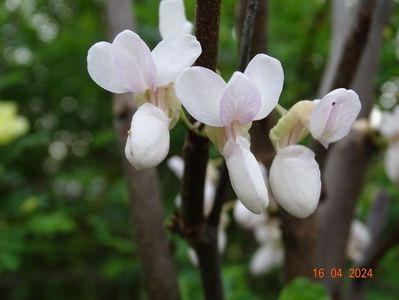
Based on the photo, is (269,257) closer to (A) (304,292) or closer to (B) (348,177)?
(B) (348,177)

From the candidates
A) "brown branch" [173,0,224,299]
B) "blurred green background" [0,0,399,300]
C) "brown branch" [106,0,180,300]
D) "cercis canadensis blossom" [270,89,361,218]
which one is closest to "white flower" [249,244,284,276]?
"blurred green background" [0,0,399,300]

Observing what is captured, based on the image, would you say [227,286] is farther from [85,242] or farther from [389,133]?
[85,242]

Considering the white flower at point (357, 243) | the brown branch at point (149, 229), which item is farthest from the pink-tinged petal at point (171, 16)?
the white flower at point (357, 243)

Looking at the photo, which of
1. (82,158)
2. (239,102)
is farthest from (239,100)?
(82,158)

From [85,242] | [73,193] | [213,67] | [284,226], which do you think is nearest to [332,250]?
[284,226]

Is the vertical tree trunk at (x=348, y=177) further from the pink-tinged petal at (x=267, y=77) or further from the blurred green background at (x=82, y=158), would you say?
the pink-tinged petal at (x=267, y=77)

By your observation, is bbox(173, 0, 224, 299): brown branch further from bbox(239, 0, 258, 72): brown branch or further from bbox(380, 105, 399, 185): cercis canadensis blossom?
bbox(380, 105, 399, 185): cercis canadensis blossom
